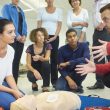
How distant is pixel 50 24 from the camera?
3625mm

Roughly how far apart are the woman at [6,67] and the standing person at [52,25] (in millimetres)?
1173

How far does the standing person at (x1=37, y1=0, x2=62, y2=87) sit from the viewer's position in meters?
3.62

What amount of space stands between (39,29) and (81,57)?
620 mm

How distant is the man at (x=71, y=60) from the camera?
3.21 m

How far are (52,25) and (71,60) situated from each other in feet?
1.93

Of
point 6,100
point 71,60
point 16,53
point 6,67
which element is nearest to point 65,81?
point 71,60

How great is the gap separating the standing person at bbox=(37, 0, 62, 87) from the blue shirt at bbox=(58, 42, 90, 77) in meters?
0.31

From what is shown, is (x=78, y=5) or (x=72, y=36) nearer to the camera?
(x=72, y=36)

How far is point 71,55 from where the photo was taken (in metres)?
3.31

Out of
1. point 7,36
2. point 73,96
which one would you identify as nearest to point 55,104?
point 73,96

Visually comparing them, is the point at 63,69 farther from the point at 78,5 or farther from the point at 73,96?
the point at 73,96

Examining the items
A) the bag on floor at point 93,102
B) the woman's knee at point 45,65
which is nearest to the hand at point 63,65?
the woman's knee at point 45,65

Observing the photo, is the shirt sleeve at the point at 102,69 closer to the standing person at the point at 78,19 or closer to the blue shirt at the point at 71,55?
the blue shirt at the point at 71,55

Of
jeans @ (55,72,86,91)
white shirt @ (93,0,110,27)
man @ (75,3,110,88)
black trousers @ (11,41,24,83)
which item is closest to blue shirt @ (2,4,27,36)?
black trousers @ (11,41,24,83)
